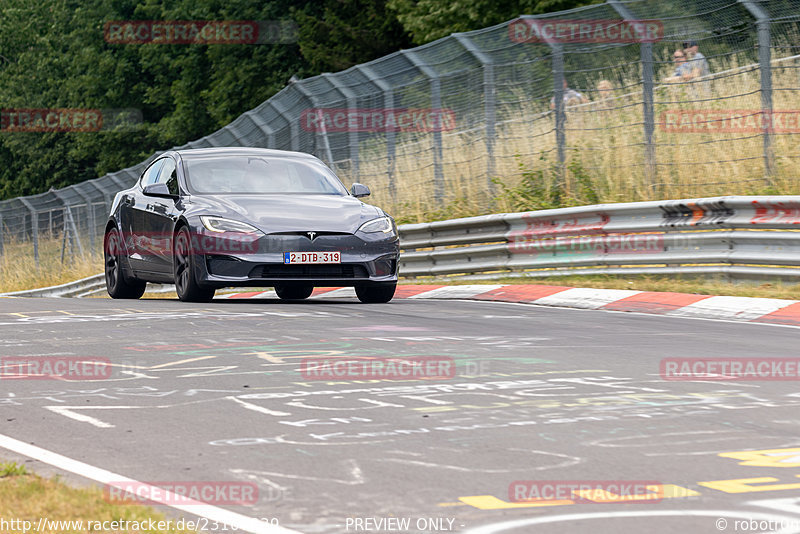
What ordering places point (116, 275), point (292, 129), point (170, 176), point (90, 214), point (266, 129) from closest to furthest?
point (170, 176), point (116, 275), point (292, 129), point (266, 129), point (90, 214)

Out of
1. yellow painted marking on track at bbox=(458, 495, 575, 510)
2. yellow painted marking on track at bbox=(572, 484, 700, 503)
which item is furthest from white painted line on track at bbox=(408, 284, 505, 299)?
yellow painted marking on track at bbox=(458, 495, 575, 510)

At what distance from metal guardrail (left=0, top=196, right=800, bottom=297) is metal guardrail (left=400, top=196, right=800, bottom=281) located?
0.01 metres

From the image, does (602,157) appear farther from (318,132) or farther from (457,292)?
(318,132)

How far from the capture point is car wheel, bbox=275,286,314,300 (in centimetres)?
1572

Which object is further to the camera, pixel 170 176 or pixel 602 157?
pixel 602 157

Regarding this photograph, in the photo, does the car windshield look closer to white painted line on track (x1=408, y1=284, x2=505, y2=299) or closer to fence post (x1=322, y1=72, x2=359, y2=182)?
white painted line on track (x1=408, y1=284, x2=505, y2=299)

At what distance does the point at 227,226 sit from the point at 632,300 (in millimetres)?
3989

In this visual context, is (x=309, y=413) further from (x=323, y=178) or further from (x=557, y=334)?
(x=323, y=178)

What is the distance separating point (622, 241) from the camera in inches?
568

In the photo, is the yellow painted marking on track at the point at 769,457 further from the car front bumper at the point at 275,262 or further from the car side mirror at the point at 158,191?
the car side mirror at the point at 158,191

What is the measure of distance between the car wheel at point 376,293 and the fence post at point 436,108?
5746 mm

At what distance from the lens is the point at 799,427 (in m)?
6.07

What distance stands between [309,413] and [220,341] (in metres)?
3.15

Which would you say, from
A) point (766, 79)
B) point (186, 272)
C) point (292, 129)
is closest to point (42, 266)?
point (292, 129)
